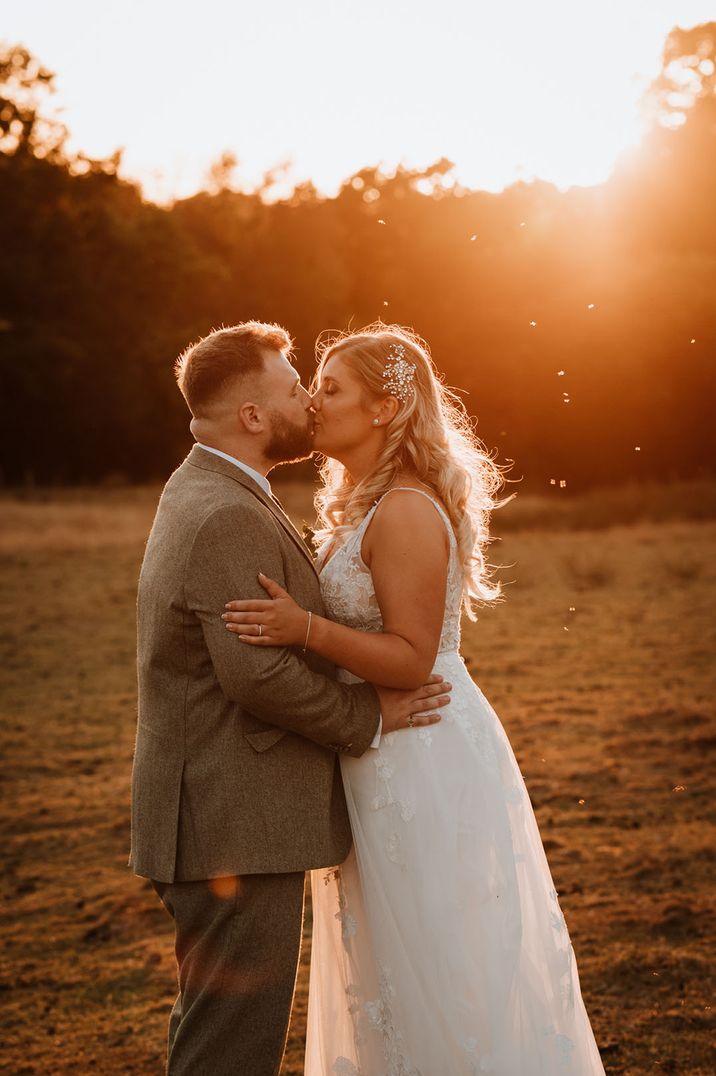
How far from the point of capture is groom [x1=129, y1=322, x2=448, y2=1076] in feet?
10.5

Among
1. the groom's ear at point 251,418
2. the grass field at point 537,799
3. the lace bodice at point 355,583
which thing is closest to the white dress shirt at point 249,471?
the groom's ear at point 251,418

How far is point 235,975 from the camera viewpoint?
3.25 meters

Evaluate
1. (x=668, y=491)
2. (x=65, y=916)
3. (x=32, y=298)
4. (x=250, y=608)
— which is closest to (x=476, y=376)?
(x=668, y=491)

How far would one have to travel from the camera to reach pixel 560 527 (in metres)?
23.3

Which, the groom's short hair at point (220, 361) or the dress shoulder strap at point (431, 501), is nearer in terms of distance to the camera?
the groom's short hair at point (220, 361)

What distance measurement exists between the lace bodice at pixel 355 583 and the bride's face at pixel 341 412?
26 cm

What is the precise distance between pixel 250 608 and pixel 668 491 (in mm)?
22593

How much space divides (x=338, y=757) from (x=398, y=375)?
125cm

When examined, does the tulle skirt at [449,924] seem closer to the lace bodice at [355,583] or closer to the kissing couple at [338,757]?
the kissing couple at [338,757]

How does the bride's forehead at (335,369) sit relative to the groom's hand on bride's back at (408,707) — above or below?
above

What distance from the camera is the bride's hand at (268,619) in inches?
123

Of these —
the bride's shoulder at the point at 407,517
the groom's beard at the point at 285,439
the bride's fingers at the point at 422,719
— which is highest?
the groom's beard at the point at 285,439

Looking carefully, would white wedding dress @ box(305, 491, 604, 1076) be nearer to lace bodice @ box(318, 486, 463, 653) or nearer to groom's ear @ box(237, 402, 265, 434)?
lace bodice @ box(318, 486, 463, 653)

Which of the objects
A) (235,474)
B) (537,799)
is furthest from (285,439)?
(537,799)
